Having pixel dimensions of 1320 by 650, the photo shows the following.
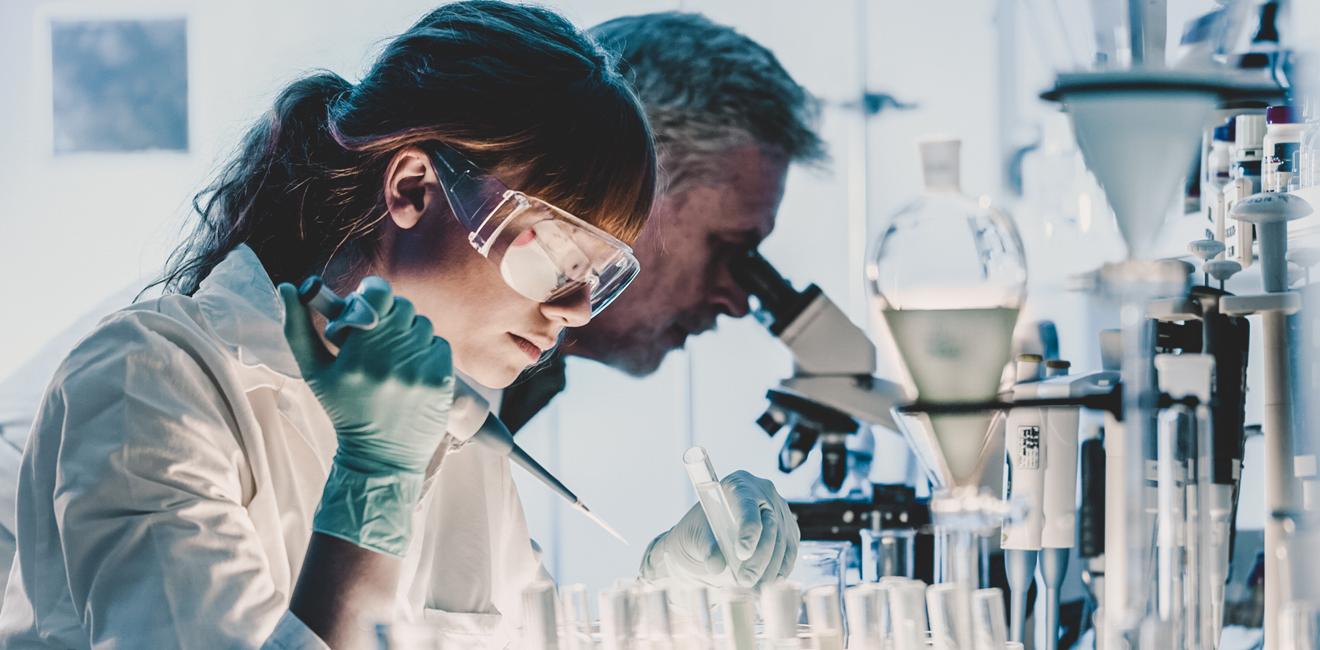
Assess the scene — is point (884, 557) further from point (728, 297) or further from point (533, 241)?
point (728, 297)

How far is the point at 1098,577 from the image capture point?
164 centimetres

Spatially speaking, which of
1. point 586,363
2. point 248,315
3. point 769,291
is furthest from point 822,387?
point 248,315

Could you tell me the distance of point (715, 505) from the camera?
4.14 ft

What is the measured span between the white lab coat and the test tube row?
0.81ft

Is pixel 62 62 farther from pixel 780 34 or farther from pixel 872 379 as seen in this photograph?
pixel 872 379

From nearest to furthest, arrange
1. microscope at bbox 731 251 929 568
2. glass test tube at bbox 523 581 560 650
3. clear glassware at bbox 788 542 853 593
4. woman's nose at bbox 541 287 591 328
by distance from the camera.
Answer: glass test tube at bbox 523 581 560 650
clear glassware at bbox 788 542 853 593
woman's nose at bbox 541 287 591 328
microscope at bbox 731 251 929 568

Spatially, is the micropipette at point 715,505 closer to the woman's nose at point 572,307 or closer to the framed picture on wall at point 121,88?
the woman's nose at point 572,307

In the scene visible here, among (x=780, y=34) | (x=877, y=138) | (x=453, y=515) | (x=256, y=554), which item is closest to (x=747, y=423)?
(x=877, y=138)

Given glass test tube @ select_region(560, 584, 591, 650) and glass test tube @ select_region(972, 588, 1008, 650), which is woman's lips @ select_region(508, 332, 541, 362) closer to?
glass test tube @ select_region(560, 584, 591, 650)

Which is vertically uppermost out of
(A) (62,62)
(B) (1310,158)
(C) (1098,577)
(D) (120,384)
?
(A) (62,62)

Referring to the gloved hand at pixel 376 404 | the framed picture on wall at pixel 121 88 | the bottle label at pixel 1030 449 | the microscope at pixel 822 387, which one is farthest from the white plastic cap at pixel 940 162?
the framed picture on wall at pixel 121 88

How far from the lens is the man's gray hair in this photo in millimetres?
2523

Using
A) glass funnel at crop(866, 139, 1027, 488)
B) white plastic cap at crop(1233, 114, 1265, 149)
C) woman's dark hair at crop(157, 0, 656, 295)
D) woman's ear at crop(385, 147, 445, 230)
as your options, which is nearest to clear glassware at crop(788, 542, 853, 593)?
glass funnel at crop(866, 139, 1027, 488)

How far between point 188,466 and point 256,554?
0.10 metres
